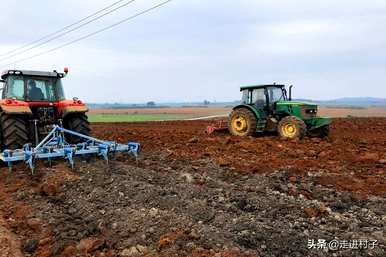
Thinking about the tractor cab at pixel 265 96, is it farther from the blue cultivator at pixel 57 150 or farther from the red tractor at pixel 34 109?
the red tractor at pixel 34 109

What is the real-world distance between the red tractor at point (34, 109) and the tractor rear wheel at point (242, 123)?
18.9 feet

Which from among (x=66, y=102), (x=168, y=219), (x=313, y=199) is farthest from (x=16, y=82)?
(x=313, y=199)

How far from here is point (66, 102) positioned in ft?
36.9

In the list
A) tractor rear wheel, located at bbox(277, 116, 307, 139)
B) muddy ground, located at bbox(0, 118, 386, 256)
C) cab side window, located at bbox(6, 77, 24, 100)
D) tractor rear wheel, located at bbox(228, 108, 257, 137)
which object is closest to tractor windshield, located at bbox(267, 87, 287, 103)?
tractor rear wheel, located at bbox(228, 108, 257, 137)

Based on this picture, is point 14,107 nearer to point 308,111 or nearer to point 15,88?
point 15,88

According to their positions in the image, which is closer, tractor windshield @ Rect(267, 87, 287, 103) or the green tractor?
the green tractor

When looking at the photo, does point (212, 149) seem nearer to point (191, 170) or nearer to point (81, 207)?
point (191, 170)

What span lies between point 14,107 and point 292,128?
25.6 feet

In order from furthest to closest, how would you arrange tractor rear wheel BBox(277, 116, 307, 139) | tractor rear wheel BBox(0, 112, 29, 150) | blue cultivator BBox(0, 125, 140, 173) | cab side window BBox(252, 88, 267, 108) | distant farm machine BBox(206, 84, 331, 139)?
cab side window BBox(252, 88, 267, 108)
distant farm machine BBox(206, 84, 331, 139)
tractor rear wheel BBox(277, 116, 307, 139)
tractor rear wheel BBox(0, 112, 29, 150)
blue cultivator BBox(0, 125, 140, 173)

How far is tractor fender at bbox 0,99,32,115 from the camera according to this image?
10.0 m

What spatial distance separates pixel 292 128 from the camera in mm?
14023

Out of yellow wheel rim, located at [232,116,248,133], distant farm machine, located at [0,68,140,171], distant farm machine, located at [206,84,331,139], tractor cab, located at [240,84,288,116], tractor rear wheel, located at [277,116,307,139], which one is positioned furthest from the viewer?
yellow wheel rim, located at [232,116,248,133]

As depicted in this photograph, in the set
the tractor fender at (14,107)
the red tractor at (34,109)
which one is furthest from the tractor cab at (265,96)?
the tractor fender at (14,107)

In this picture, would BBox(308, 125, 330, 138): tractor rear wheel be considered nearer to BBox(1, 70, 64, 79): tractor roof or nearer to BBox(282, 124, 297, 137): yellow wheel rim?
BBox(282, 124, 297, 137): yellow wheel rim
